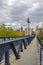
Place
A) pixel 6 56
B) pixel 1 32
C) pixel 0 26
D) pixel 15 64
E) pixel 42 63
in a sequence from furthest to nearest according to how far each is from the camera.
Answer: pixel 0 26, pixel 1 32, pixel 15 64, pixel 6 56, pixel 42 63

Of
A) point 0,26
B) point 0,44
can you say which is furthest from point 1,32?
point 0,44

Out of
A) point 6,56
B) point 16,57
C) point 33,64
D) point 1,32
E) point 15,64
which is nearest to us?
point 6,56

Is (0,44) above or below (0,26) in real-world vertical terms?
above

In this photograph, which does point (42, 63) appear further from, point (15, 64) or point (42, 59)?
point (15, 64)

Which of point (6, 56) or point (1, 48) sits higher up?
point (1, 48)

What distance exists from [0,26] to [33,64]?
79102mm

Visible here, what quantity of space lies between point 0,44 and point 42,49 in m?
1.36

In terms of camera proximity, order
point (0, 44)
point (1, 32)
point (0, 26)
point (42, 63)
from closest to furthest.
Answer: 1. point (42, 63)
2. point (0, 44)
3. point (1, 32)
4. point (0, 26)

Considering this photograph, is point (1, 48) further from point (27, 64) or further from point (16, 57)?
point (16, 57)

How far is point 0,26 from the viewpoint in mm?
87125

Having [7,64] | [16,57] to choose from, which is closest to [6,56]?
[7,64]

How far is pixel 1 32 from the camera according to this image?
79.5m

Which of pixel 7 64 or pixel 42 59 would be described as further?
pixel 7 64

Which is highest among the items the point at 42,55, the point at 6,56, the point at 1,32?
the point at 42,55
